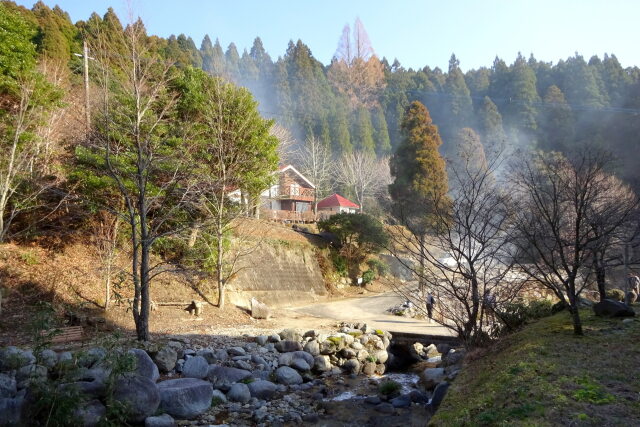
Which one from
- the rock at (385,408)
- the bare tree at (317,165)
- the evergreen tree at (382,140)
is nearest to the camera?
the rock at (385,408)

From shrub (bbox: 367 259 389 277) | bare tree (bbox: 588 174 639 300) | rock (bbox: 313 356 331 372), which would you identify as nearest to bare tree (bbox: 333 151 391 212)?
shrub (bbox: 367 259 389 277)

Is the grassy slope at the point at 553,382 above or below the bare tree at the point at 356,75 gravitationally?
below

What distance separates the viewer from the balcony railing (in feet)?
96.2

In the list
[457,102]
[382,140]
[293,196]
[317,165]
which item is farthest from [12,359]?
[457,102]

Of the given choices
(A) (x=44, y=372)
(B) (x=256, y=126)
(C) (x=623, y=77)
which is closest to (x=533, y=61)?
(C) (x=623, y=77)

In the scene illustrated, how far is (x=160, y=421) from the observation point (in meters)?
5.79

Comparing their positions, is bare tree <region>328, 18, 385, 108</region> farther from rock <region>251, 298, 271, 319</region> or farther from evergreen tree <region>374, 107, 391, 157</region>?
rock <region>251, 298, 271, 319</region>

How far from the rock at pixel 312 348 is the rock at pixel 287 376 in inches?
53.2

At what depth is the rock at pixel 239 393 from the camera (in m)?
7.32

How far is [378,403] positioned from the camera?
7641 mm

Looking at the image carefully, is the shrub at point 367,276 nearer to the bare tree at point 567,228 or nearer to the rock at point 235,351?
the bare tree at point 567,228

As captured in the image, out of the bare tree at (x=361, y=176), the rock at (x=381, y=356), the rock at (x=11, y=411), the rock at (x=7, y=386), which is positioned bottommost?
the rock at (x=381, y=356)

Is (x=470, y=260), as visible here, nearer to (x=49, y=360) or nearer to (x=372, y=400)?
(x=372, y=400)

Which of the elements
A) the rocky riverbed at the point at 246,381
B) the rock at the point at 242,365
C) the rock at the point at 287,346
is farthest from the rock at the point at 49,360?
the rock at the point at 287,346
